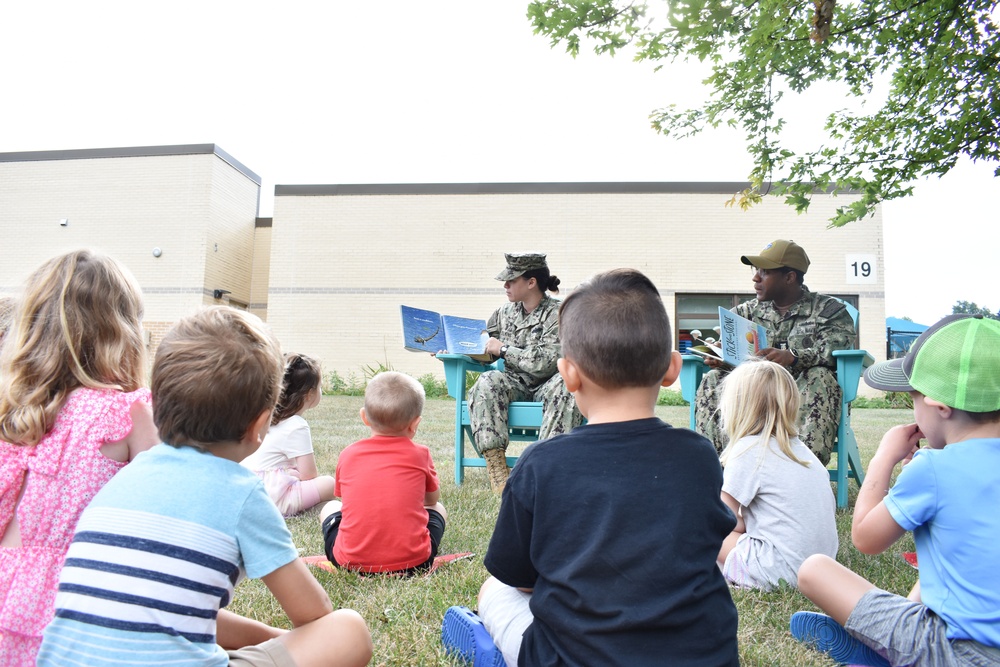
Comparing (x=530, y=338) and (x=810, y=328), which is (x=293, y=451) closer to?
(x=530, y=338)

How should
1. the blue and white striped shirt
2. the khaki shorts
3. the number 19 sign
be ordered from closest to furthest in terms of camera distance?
the blue and white striped shirt → the khaki shorts → the number 19 sign

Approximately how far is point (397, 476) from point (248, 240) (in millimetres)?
17066

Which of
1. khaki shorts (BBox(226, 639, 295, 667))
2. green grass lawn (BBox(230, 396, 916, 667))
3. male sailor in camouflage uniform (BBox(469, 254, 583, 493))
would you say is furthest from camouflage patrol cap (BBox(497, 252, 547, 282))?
khaki shorts (BBox(226, 639, 295, 667))

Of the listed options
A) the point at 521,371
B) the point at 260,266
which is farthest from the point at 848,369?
the point at 260,266

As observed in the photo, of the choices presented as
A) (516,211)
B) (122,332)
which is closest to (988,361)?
(122,332)

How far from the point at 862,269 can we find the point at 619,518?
51.1 feet

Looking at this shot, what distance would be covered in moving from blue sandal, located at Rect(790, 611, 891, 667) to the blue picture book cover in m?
1.86

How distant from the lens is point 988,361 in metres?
1.43

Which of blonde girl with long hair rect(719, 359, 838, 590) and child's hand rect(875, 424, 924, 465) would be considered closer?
child's hand rect(875, 424, 924, 465)

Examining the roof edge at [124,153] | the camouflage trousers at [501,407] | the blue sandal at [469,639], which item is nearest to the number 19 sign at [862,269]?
the camouflage trousers at [501,407]

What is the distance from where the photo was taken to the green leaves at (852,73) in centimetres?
376

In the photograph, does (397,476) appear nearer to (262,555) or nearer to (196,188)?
(262,555)

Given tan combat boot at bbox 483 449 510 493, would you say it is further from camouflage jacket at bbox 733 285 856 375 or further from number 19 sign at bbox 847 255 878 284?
number 19 sign at bbox 847 255 878 284

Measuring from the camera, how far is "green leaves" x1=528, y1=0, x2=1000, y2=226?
3.76 meters
